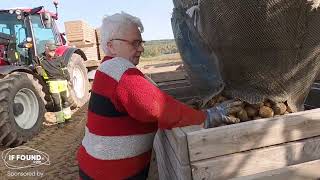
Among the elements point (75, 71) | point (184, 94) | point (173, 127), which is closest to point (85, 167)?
point (173, 127)

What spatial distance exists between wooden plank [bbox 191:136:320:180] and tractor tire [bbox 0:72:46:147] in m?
4.17

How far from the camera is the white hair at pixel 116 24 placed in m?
1.83

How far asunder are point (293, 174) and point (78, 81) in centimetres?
838

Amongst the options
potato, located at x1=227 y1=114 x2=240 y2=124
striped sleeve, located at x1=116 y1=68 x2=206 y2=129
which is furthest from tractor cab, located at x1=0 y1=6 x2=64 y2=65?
potato, located at x1=227 y1=114 x2=240 y2=124

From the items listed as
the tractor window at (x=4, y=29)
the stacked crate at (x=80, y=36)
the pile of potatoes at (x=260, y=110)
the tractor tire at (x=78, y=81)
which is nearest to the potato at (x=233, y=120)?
the pile of potatoes at (x=260, y=110)

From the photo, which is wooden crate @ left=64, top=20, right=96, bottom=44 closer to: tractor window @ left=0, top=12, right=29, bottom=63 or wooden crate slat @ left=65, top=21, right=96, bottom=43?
wooden crate slat @ left=65, top=21, right=96, bottom=43

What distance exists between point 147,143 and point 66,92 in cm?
584

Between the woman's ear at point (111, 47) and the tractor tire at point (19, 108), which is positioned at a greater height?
the woman's ear at point (111, 47)

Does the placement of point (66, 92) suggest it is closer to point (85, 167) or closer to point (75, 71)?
point (75, 71)

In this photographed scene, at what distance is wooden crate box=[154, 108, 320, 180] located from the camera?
1647 mm

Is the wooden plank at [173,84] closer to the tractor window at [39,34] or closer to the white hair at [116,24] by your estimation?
the white hair at [116,24]

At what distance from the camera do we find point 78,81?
948 centimetres

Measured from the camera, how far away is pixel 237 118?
73.2 inches

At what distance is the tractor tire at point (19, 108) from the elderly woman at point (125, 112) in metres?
3.61
